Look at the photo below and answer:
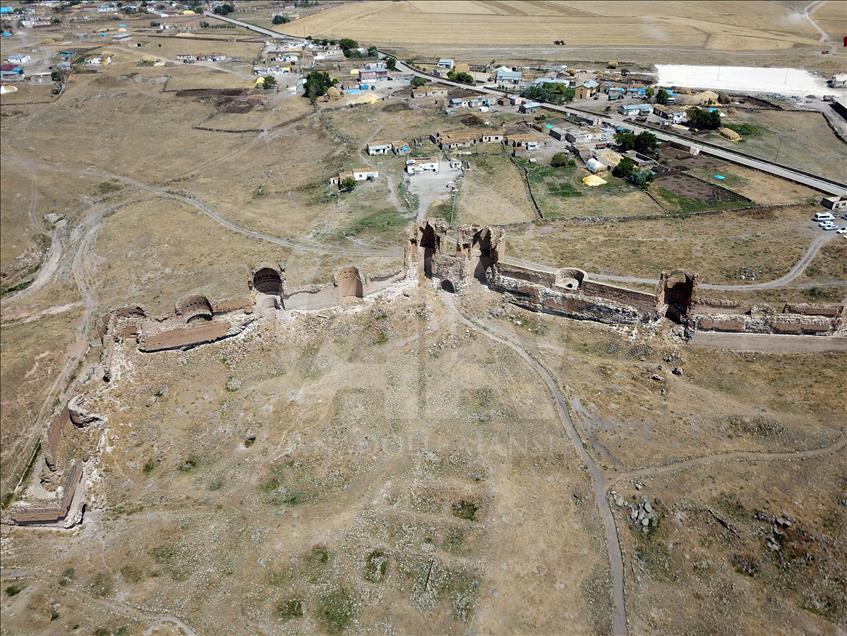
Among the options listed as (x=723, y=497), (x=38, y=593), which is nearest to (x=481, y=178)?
(x=723, y=497)

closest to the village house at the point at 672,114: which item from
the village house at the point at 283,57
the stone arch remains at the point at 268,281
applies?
the stone arch remains at the point at 268,281

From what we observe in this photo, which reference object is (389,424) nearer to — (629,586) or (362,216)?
(629,586)

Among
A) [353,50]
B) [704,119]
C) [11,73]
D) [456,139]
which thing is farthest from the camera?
[353,50]

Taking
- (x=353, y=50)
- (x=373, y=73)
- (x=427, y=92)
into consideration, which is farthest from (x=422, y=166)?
(x=353, y=50)

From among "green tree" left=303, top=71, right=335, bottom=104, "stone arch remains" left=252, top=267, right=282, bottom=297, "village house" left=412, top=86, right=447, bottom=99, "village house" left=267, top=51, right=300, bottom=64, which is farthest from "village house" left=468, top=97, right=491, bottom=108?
"stone arch remains" left=252, top=267, right=282, bottom=297

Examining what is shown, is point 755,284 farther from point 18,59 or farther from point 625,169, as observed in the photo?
point 18,59

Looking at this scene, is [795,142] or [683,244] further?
[795,142]

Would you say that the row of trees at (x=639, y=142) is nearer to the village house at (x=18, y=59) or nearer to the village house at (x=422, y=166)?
the village house at (x=422, y=166)
